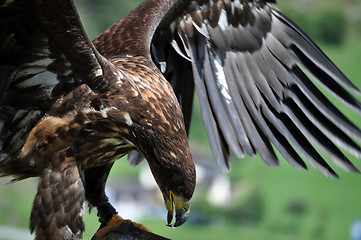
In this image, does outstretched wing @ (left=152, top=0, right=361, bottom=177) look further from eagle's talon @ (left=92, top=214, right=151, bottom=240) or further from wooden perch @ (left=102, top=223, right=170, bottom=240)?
wooden perch @ (left=102, top=223, right=170, bottom=240)

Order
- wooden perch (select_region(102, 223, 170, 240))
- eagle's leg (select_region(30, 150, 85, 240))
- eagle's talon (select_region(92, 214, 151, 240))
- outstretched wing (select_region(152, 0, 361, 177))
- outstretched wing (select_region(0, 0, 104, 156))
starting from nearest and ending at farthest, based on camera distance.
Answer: outstretched wing (select_region(0, 0, 104, 156)), eagle's leg (select_region(30, 150, 85, 240)), wooden perch (select_region(102, 223, 170, 240)), eagle's talon (select_region(92, 214, 151, 240)), outstretched wing (select_region(152, 0, 361, 177))

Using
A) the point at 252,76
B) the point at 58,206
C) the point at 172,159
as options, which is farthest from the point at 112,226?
the point at 252,76

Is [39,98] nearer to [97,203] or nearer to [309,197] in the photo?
[97,203]

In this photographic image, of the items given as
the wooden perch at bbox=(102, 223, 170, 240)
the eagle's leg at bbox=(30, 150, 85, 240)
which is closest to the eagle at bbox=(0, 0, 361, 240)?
the eagle's leg at bbox=(30, 150, 85, 240)

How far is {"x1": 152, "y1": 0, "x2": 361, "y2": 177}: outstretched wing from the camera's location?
420 centimetres

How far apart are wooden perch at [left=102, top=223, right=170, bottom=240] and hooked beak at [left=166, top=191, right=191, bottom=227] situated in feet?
0.48

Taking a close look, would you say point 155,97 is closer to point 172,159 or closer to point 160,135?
point 160,135

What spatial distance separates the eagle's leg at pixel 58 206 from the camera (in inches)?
129

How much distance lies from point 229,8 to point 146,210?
14722 millimetres

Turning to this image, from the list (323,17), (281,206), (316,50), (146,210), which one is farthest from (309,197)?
(316,50)

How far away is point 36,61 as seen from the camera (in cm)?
335

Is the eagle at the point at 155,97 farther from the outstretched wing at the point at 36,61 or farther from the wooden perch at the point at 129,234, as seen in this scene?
the wooden perch at the point at 129,234

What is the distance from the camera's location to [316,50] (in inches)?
170

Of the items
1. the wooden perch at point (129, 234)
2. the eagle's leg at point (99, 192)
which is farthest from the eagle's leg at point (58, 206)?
the eagle's leg at point (99, 192)
